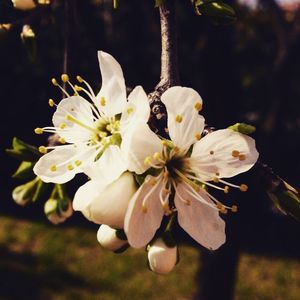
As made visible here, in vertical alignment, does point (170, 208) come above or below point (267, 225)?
above

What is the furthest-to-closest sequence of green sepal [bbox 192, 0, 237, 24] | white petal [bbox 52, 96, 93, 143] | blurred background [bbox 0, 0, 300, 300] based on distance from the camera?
blurred background [bbox 0, 0, 300, 300], white petal [bbox 52, 96, 93, 143], green sepal [bbox 192, 0, 237, 24]

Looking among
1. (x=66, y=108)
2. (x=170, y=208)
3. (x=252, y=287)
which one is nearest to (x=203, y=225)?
(x=170, y=208)

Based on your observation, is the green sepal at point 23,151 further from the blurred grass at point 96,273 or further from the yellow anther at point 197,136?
the blurred grass at point 96,273

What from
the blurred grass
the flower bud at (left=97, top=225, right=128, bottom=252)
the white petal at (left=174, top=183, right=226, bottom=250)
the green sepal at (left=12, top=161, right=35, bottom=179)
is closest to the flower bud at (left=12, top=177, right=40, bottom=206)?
the green sepal at (left=12, top=161, right=35, bottom=179)

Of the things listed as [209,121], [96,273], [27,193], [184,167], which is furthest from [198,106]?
[96,273]

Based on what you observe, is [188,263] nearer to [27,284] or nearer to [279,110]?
[27,284]

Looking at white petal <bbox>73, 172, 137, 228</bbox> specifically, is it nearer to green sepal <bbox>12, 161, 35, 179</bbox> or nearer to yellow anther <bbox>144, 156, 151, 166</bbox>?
yellow anther <bbox>144, 156, 151, 166</bbox>
